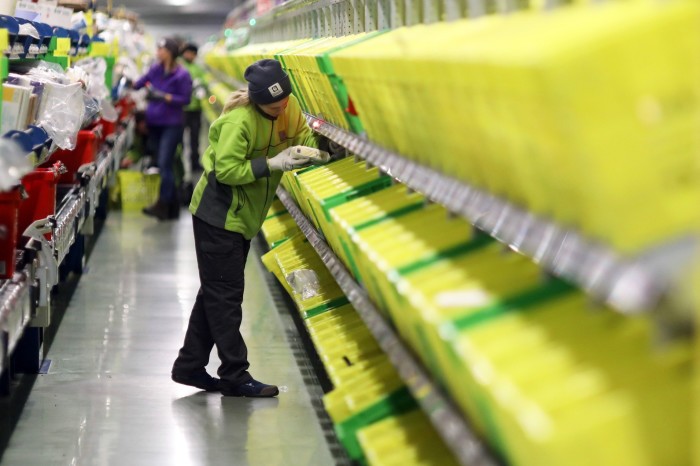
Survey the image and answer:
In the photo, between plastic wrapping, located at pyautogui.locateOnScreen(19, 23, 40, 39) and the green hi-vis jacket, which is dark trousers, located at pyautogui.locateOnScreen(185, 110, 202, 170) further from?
the green hi-vis jacket

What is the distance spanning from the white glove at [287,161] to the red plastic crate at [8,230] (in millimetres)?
1136

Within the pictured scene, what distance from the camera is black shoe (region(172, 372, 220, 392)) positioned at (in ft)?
17.5

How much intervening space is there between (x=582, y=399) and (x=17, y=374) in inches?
166

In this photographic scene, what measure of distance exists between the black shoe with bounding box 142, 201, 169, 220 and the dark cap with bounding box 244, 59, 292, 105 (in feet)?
19.6

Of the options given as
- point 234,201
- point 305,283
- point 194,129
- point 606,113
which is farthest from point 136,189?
point 606,113

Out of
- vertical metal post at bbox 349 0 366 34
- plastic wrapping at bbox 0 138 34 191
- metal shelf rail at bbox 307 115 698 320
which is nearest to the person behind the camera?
metal shelf rail at bbox 307 115 698 320

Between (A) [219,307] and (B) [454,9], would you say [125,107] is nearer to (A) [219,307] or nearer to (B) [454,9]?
(A) [219,307]

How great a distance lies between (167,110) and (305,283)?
5.45 metres

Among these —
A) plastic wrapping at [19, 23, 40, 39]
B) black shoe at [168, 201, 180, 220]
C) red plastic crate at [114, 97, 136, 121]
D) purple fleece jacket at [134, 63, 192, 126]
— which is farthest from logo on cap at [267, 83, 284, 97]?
red plastic crate at [114, 97, 136, 121]

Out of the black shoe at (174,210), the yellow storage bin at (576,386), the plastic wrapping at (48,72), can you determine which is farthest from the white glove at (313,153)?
the black shoe at (174,210)

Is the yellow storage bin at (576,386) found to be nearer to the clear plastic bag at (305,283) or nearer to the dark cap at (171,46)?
the clear plastic bag at (305,283)

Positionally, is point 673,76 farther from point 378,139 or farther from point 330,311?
point 330,311

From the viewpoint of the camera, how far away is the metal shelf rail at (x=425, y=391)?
7.66 ft

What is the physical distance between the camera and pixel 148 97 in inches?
420
